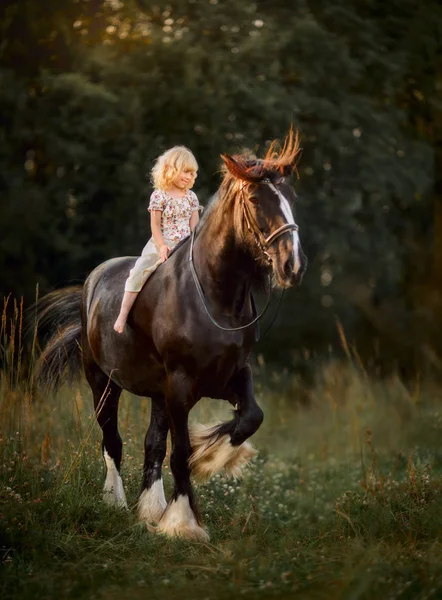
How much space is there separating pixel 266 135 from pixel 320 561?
9435mm

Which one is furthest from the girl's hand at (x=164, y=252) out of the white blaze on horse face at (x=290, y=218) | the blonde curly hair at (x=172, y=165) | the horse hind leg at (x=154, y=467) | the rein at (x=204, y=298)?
the horse hind leg at (x=154, y=467)

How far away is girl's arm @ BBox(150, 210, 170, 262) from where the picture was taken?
6375mm

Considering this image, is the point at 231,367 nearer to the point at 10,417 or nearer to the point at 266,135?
the point at 10,417

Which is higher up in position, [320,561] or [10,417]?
[320,561]

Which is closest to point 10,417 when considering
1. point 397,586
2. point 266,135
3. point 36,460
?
point 36,460

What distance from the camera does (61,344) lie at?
26.4 ft

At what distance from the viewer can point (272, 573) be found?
16.9 ft

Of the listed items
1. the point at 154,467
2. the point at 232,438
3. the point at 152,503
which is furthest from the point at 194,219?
the point at 152,503

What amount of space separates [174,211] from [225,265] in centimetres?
71

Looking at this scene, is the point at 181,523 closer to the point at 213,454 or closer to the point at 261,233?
the point at 213,454

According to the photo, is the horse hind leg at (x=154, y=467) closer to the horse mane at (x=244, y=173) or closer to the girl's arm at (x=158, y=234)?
the girl's arm at (x=158, y=234)

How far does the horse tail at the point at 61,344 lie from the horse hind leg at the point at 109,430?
43cm

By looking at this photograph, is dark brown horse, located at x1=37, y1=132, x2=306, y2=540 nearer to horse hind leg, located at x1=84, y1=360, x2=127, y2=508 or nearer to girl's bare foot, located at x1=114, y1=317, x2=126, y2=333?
girl's bare foot, located at x1=114, y1=317, x2=126, y2=333

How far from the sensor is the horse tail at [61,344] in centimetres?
805
